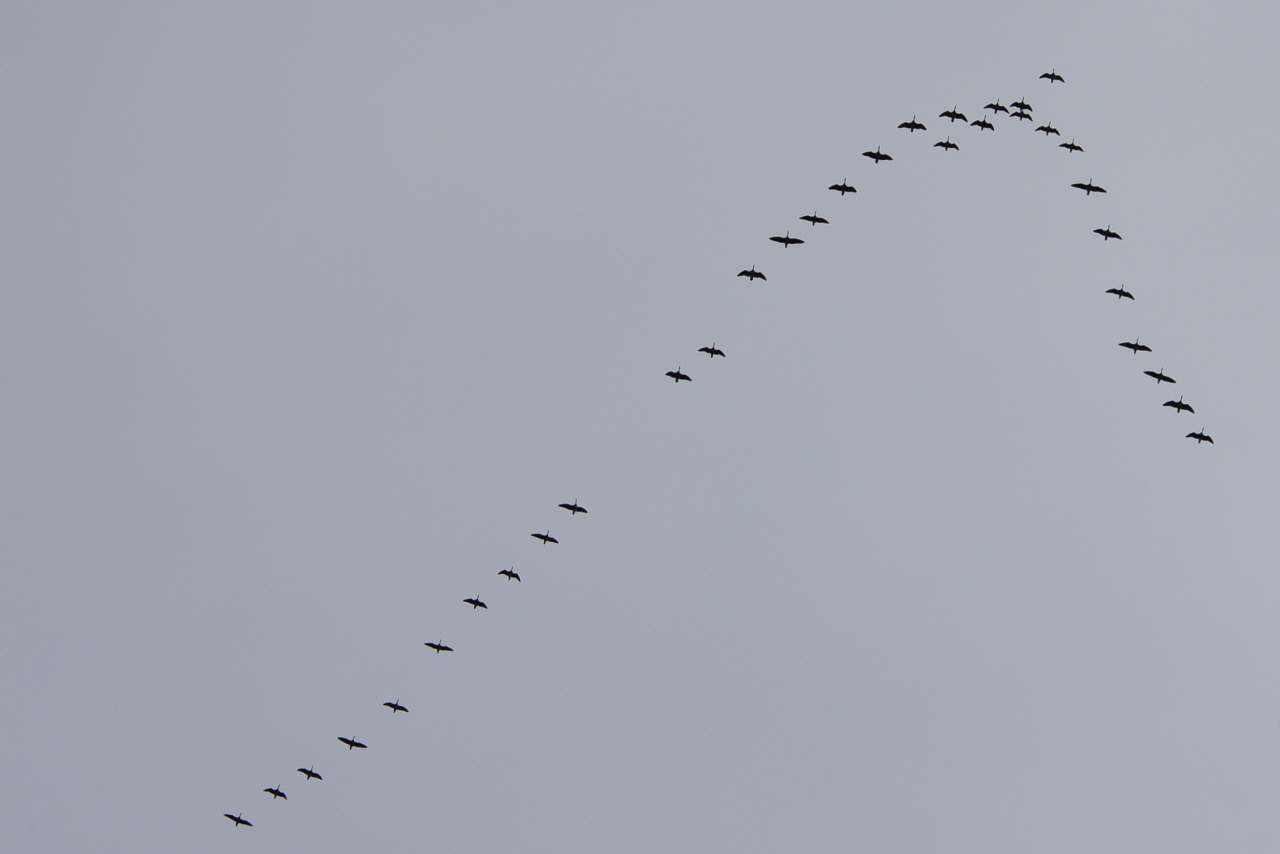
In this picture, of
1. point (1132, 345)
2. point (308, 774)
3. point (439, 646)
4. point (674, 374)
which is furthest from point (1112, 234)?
point (308, 774)

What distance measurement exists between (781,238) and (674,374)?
51.7 ft

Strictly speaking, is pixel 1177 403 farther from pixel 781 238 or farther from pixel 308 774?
pixel 308 774

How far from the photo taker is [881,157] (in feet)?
511

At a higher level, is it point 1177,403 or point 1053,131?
point 1053,131

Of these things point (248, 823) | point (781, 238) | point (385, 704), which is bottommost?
point (248, 823)

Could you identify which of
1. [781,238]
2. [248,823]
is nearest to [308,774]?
[248,823]

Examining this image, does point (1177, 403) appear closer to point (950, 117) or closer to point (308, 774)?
point (950, 117)

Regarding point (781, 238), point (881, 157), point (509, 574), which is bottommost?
point (509, 574)

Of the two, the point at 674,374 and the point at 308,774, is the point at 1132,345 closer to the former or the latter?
the point at 674,374

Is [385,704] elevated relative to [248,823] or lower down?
elevated

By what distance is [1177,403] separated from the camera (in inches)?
5999

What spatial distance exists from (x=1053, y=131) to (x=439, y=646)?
251 feet

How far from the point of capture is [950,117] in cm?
15575

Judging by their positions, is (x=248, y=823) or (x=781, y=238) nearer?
(x=781, y=238)
